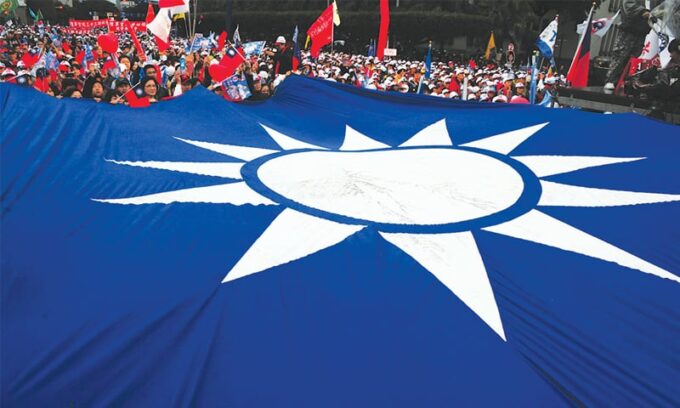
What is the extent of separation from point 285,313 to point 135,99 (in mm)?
5694

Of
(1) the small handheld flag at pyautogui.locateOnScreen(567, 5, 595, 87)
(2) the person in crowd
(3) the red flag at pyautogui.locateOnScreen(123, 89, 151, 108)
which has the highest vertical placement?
(1) the small handheld flag at pyautogui.locateOnScreen(567, 5, 595, 87)

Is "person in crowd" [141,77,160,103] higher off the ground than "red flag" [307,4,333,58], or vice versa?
"red flag" [307,4,333,58]

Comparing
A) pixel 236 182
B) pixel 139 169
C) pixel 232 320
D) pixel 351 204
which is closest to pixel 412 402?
pixel 232 320

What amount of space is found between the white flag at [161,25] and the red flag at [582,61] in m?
8.38

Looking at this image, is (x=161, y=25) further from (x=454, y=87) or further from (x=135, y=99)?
(x=454, y=87)

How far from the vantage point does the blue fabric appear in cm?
181

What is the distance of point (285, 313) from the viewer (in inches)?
82.7

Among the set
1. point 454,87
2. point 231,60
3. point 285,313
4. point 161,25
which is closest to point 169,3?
point 161,25

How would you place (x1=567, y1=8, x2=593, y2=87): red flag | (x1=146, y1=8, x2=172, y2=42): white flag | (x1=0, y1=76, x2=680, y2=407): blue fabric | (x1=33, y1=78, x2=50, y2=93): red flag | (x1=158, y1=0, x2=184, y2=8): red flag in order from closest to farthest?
(x1=0, y1=76, x2=680, y2=407): blue fabric → (x1=567, y1=8, x2=593, y2=87): red flag → (x1=33, y1=78, x2=50, y2=93): red flag → (x1=158, y1=0, x2=184, y2=8): red flag → (x1=146, y1=8, x2=172, y2=42): white flag

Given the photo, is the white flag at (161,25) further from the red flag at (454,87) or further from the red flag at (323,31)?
the red flag at (454,87)

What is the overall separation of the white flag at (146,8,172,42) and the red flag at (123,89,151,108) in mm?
4618

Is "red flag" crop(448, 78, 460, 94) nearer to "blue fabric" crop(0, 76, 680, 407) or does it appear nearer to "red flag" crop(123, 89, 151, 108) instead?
"red flag" crop(123, 89, 151, 108)

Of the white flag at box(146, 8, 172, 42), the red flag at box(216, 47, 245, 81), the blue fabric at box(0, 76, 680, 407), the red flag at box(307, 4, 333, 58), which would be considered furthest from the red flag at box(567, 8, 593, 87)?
the white flag at box(146, 8, 172, 42)

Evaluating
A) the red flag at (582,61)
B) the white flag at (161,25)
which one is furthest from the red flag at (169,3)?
the red flag at (582,61)
